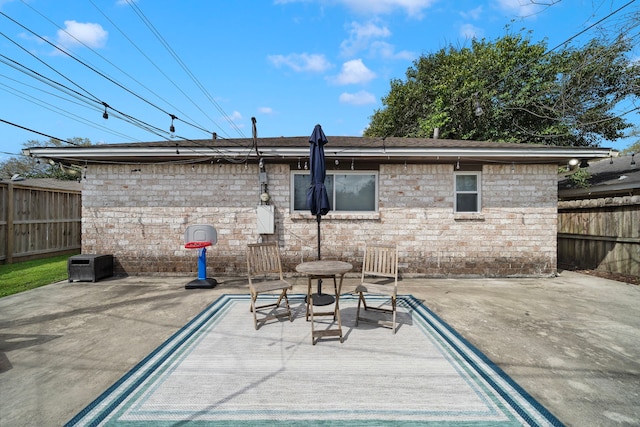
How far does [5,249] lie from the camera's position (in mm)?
8312

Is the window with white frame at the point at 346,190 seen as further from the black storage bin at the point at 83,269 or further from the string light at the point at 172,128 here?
the black storage bin at the point at 83,269

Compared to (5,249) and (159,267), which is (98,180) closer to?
(159,267)

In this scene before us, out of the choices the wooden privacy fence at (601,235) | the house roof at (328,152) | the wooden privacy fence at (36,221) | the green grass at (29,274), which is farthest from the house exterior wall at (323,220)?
the wooden privacy fence at (36,221)

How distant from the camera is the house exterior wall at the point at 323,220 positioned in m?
7.12

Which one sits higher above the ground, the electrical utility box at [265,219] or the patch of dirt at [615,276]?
the electrical utility box at [265,219]

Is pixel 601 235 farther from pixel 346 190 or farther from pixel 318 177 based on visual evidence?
pixel 318 177

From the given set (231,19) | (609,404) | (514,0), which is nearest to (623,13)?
(514,0)

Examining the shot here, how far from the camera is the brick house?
712cm

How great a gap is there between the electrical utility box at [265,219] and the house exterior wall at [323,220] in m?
0.25

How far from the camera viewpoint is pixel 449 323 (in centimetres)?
412

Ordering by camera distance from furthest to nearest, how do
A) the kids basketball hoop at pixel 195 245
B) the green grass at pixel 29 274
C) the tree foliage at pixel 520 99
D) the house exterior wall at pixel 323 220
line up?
the tree foliage at pixel 520 99, the house exterior wall at pixel 323 220, the green grass at pixel 29 274, the kids basketball hoop at pixel 195 245

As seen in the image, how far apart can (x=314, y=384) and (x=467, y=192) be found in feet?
21.1

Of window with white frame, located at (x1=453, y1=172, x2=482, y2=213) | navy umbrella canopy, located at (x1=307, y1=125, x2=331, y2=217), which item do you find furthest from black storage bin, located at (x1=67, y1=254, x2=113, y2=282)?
window with white frame, located at (x1=453, y1=172, x2=482, y2=213)

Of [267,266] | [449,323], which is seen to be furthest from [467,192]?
[267,266]
